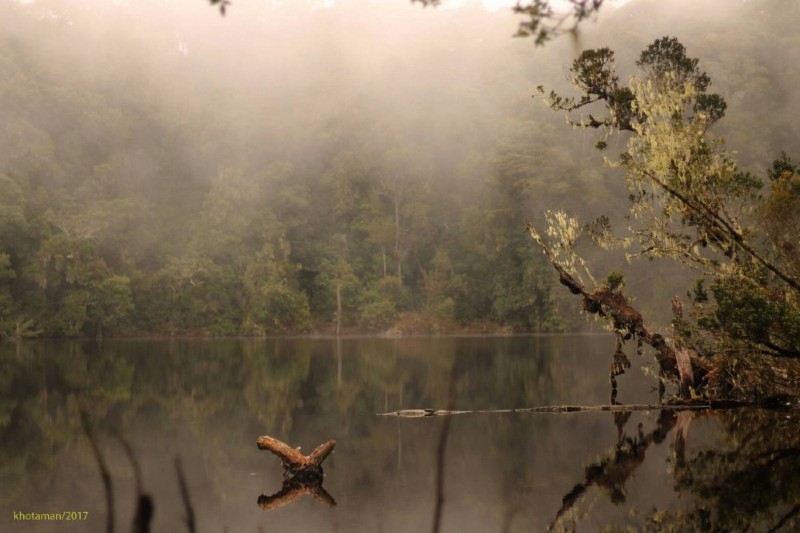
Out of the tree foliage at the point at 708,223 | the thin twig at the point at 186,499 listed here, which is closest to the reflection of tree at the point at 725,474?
the tree foliage at the point at 708,223

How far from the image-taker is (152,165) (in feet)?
270

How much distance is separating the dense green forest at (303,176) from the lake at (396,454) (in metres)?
Answer: 36.0

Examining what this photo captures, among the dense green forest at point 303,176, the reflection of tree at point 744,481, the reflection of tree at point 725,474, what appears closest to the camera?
the reflection of tree at point 744,481

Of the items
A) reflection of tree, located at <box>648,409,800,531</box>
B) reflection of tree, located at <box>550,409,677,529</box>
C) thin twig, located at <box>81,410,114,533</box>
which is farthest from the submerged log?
reflection of tree, located at <box>648,409,800,531</box>

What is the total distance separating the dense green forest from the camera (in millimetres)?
70062

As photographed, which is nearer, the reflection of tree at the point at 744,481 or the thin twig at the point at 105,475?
the reflection of tree at the point at 744,481

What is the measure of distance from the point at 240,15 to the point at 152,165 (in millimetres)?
50731

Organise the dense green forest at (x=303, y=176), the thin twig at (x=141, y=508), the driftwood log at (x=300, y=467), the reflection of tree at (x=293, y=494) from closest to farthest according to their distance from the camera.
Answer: the thin twig at (x=141, y=508) → the reflection of tree at (x=293, y=494) → the driftwood log at (x=300, y=467) → the dense green forest at (x=303, y=176)

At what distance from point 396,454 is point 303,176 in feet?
227

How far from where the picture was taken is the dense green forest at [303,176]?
70.1 metres

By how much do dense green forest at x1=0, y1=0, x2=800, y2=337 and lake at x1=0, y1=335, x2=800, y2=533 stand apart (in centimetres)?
3605

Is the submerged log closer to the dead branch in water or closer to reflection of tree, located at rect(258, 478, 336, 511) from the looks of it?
the dead branch in water

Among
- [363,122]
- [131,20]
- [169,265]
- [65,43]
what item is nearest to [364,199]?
[363,122]

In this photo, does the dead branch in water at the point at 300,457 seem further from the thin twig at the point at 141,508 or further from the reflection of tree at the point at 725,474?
the reflection of tree at the point at 725,474
